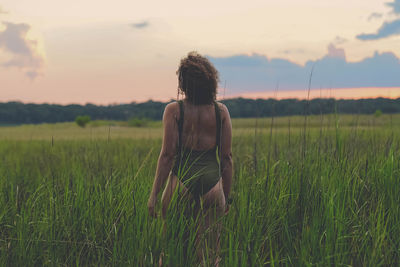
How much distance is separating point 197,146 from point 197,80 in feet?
2.05

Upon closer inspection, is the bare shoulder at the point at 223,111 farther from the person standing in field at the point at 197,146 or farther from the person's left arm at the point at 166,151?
the person's left arm at the point at 166,151

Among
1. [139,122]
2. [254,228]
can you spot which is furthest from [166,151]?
[139,122]

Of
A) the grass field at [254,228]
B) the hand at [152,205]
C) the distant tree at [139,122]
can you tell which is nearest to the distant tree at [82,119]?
the distant tree at [139,122]

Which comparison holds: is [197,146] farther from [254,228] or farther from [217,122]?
[254,228]

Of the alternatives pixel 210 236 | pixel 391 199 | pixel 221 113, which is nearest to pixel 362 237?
pixel 391 199

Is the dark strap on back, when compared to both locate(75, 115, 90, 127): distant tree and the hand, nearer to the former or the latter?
the hand

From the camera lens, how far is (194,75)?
340 cm

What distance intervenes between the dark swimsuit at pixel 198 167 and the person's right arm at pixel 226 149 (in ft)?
0.23

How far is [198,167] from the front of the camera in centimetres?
340

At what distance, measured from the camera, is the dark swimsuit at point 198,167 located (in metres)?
3.38

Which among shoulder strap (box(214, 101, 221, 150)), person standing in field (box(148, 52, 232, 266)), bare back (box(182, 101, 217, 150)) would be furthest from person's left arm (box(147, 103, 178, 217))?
shoulder strap (box(214, 101, 221, 150))

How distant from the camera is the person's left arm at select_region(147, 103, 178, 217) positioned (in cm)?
335

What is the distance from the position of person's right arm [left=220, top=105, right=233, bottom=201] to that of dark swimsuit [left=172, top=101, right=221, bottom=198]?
70mm

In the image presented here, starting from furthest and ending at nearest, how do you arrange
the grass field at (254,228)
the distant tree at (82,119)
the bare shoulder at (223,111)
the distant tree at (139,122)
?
the distant tree at (82,119)
the distant tree at (139,122)
the bare shoulder at (223,111)
the grass field at (254,228)
